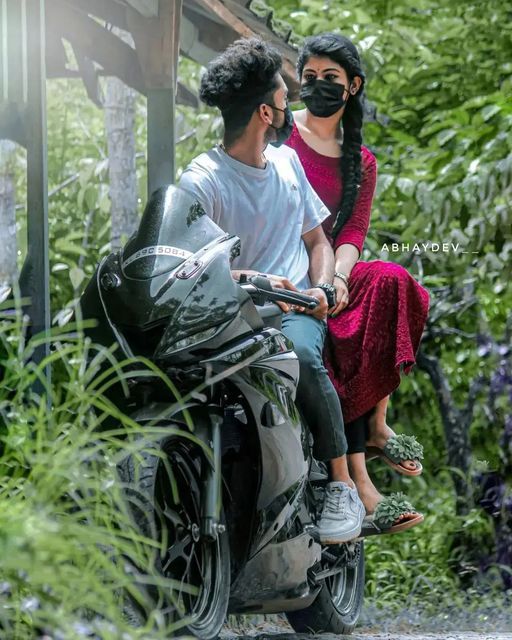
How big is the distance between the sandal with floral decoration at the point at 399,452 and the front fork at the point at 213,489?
1817 millimetres

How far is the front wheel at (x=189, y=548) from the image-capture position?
412cm

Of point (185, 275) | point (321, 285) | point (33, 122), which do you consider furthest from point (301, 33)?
point (185, 275)

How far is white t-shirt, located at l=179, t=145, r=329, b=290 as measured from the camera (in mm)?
4938

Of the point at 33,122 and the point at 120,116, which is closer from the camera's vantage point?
the point at 33,122

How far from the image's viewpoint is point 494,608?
26.2 feet

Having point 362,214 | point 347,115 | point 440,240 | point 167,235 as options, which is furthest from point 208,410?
point 440,240

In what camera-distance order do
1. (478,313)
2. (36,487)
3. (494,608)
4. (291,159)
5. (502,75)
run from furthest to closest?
(502,75) → (478,313) → (494,608) → (291,159) → (36,487)

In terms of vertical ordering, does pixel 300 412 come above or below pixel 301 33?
below

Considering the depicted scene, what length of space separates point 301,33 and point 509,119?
9.65ft

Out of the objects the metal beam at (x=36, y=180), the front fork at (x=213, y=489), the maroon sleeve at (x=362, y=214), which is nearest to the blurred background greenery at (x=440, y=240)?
the maroon sleeve at (x=362, y=214)

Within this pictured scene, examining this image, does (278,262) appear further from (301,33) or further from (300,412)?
(301,33)

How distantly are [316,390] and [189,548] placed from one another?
3.10 feet

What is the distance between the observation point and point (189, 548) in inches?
168

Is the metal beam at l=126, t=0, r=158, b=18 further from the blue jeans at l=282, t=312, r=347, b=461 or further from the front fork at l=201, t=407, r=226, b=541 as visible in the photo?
the front fork at l=201, t=407, r=226, b=541
